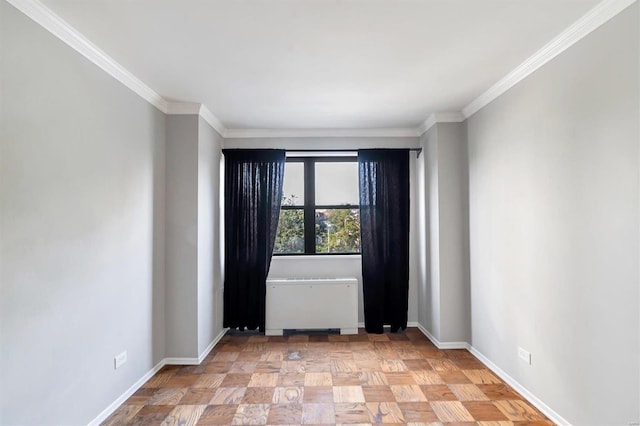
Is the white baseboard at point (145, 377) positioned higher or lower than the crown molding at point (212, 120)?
lower

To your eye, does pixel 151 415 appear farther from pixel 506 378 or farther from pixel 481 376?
pixel 506 378

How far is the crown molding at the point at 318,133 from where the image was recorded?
484 centimetres

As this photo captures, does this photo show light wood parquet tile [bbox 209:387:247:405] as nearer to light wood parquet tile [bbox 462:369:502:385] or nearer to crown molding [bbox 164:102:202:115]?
light wood parquet tile [bbox 462:369:502:385]

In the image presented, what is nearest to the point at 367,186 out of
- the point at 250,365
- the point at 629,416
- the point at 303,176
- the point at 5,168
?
the point at 303,176

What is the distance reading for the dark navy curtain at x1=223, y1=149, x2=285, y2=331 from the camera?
4691 millimetres

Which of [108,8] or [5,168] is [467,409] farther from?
[108,8]

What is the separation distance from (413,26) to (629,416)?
258cm

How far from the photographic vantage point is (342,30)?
2350mm

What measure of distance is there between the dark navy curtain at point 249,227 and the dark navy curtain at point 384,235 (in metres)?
1.16

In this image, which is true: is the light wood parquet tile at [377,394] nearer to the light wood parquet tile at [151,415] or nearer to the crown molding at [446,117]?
the light wood parquet tile at [151,415]

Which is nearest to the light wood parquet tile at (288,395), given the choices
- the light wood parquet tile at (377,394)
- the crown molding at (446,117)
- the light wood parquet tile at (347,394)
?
the light wood parquet tile at (347,394)

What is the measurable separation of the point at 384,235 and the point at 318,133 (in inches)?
63.3

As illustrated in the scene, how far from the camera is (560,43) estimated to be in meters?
2.50

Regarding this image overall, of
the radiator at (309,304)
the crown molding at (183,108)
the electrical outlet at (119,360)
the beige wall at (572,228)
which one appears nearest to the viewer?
the beige wall at (572,228)
